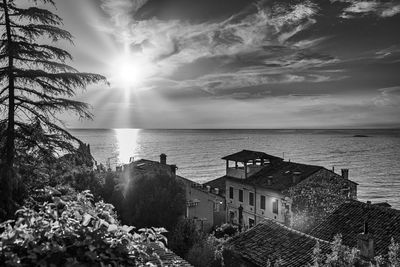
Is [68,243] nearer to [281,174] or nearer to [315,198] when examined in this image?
[315,198]

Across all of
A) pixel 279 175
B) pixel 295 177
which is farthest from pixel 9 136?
pixel 279 175

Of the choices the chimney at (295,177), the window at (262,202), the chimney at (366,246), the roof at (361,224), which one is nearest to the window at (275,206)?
the window at (262,202)

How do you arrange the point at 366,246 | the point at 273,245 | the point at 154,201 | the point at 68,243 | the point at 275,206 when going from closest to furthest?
the point at 68,243, the point at 366,246, the point at 273,245, the point at 154,201, the point at 275,206

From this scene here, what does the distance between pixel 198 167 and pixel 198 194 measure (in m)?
79.0

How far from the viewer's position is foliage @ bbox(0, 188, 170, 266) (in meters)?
3.58

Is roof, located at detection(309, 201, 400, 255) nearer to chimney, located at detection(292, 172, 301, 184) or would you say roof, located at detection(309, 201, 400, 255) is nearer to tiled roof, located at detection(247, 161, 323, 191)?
chimney, located at detection(292, 172, 301, 184)

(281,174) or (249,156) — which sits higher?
(249,156)

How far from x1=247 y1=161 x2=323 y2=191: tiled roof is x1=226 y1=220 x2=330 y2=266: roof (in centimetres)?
1668

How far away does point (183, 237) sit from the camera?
76.2 ft

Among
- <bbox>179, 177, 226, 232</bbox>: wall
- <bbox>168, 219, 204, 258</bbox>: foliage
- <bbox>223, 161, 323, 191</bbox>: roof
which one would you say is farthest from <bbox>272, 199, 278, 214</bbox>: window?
<bbox>168, 219, 204, 258</bbox>: foliage

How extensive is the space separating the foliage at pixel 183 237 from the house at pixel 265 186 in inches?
537

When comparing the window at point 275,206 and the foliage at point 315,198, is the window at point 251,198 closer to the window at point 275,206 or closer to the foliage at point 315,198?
the window at point 275,206

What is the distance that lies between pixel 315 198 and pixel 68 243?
34812 mm

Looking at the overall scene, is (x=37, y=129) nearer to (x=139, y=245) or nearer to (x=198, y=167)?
(x=139, y=245)
